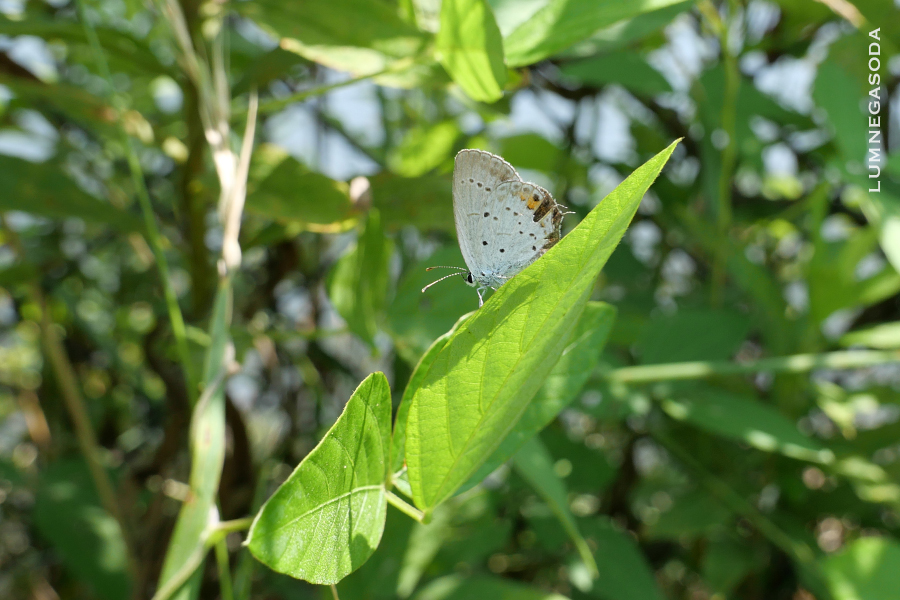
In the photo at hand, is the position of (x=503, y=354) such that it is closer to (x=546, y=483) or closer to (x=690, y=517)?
(x=546, y=483)

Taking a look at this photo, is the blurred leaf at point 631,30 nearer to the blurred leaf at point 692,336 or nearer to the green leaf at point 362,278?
the green leaf at point 362,278

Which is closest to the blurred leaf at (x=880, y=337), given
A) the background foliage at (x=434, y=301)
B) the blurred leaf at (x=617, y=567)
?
the background foliage at (x=434, y=301)

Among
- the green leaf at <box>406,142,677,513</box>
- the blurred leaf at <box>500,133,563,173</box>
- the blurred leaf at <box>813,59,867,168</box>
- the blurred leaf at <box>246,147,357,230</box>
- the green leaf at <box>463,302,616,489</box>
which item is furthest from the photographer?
the blurred leaf at <box>500,133,563,173</box>

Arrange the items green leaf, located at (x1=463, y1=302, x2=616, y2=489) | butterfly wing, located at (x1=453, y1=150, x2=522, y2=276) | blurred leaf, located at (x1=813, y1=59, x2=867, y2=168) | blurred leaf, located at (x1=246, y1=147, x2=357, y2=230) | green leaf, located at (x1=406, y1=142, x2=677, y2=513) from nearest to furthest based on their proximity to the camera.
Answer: green leaf, located at (x1=406, y1=142, x2=677, y2=513) → green leaf, located at (x1=463, y1=302, x2=616, y2=489) → butterfly wing, located at (x1=453, y1=150, x2=522, y2=276) → blurred leaf, located at (x1=246, y1=147, x2=357, y2=230) → blurred leaf, located at (x1=813, y1=59, x2=867, y2=168)

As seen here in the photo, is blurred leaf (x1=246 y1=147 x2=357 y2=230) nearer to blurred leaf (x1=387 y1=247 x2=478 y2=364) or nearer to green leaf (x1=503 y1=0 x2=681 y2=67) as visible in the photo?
blurred leaf (x1=387 y1=247 x2=478 y2=364)

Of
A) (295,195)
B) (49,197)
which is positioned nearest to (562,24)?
(295,195)

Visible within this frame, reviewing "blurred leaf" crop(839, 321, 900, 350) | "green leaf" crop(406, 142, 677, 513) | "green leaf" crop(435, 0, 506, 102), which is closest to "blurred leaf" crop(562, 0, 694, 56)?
"green leaf" crop(435, 0, 506, 102)
